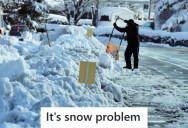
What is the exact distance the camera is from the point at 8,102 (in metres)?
7.16

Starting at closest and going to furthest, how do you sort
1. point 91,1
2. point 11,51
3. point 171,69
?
1. point 11,51
2. point 171,69
3. point 91,1

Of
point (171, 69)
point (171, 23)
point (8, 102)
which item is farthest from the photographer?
point (171, 23)

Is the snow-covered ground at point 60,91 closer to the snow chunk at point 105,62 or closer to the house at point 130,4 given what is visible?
the snow chunk at point 105,62

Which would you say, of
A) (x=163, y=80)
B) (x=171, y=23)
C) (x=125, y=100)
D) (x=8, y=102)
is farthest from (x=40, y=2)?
(x=8, y=102)

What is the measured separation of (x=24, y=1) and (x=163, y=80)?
77.8 ft

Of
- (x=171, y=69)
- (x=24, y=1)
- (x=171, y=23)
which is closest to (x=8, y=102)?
(x=171, y=69)

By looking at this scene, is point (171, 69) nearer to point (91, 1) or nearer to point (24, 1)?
point (24, 1)

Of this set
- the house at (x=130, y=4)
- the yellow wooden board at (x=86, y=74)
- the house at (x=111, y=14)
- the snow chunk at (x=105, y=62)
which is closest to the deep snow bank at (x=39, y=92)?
the yellow wooden board at (x=86, y=74)

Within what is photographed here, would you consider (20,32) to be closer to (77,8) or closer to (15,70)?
(15,70)

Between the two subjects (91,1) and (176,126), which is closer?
(176,126)

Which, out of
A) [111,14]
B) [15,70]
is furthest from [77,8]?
[15,70]

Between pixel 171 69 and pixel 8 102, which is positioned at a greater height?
pixel 8 102
